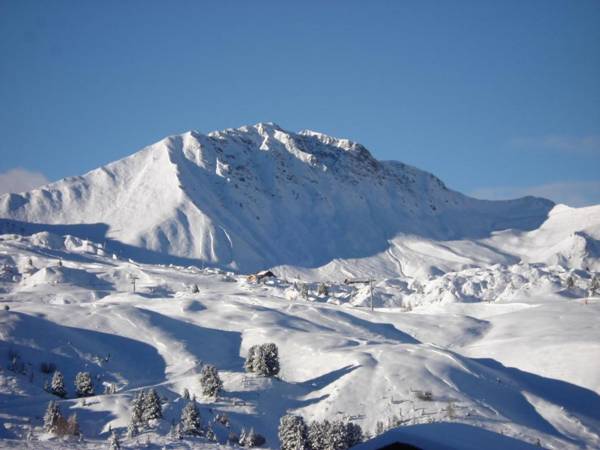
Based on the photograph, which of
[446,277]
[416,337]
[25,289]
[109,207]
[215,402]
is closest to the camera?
[215,402]

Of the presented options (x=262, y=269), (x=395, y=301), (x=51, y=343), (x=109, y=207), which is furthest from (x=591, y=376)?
(x=109, y=207)

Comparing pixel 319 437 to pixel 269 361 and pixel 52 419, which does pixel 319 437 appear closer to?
pixel 52 419

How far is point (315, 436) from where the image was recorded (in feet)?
109

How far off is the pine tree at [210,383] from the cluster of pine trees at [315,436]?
441 inches

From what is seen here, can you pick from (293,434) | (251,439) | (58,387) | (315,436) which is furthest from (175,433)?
(58,387)

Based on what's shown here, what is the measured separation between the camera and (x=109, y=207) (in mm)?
188875

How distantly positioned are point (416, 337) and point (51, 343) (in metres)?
34.7

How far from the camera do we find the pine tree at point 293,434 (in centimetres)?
3328

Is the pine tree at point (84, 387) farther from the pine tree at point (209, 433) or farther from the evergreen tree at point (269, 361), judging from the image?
the pine tree at point (209, 433)

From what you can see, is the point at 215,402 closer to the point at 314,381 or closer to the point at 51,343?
the point at 314,381

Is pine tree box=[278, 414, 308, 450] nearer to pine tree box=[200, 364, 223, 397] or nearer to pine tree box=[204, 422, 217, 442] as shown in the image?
pine tree box=[204, 422, 217, 442]

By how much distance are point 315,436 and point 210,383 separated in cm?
1326

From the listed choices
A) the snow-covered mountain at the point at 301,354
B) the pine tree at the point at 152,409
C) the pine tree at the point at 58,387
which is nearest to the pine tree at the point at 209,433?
the snow-covered mountain at the point at 301,354

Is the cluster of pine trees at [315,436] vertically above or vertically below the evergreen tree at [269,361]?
below
